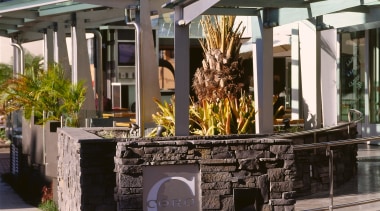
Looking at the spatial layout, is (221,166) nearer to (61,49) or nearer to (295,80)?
(295,80)

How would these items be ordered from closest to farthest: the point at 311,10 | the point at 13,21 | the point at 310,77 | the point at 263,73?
the point at 311,10, the point at 263,73, the point at 310,77, the point at 13,21

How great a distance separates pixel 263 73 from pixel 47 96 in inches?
246

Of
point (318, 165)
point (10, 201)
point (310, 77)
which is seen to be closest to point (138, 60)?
point (310, 77)

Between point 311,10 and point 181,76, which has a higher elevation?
point 311,10

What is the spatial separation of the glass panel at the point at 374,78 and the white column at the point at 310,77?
893 centimetres

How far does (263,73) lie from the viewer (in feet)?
48.3

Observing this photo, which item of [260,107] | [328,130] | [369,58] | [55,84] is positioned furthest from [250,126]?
[369,58]

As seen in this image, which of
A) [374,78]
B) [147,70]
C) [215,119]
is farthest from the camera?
[374,78]

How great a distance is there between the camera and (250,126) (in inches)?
565

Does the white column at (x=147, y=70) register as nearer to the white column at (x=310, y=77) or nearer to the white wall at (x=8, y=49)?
the white column at (x=310, y=77)

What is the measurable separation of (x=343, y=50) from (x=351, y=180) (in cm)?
1212

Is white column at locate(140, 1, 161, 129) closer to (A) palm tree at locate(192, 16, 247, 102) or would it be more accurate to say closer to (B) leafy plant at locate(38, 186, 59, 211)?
(A) palm tree at locate(192, 16, 247, 102)

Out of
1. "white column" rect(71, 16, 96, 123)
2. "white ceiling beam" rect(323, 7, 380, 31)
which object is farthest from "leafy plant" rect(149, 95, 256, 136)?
"white column" rect(71, 16, 96, 123)

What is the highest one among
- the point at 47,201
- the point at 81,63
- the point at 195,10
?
the point at 195,10
